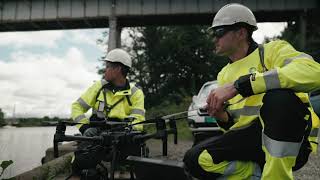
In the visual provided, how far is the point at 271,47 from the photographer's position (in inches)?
121

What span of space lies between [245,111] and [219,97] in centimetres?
32

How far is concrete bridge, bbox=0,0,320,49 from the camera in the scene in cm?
2805

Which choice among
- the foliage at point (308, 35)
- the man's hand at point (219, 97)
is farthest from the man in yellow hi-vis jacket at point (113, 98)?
the foliage at point (308, 35)

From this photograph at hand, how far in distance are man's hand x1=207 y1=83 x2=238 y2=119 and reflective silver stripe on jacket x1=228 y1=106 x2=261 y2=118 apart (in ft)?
0.69

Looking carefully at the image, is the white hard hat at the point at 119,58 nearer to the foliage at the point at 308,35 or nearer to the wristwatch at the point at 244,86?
the wristwatch at the point at 244,86

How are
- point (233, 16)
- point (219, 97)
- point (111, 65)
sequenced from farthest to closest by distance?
1. point (111, 65)
2. point (233, 16)
3. point (219, 97)

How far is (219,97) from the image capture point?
281 centimetres

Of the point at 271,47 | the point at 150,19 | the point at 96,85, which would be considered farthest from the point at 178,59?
the point at 271,47

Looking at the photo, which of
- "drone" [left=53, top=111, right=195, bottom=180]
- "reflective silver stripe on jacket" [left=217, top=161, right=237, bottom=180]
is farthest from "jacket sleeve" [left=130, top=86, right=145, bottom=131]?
"reflective silver stripe on jacket" [left=217, top=161, right=237, bottom=180]

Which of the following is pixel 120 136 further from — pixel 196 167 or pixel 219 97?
pixel 219 97

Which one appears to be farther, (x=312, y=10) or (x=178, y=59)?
(x=178, y=59)

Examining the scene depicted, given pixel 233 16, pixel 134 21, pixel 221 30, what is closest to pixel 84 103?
pixel 221 30

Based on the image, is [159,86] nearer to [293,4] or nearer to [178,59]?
[178,59]

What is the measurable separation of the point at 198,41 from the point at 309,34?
11814mm
